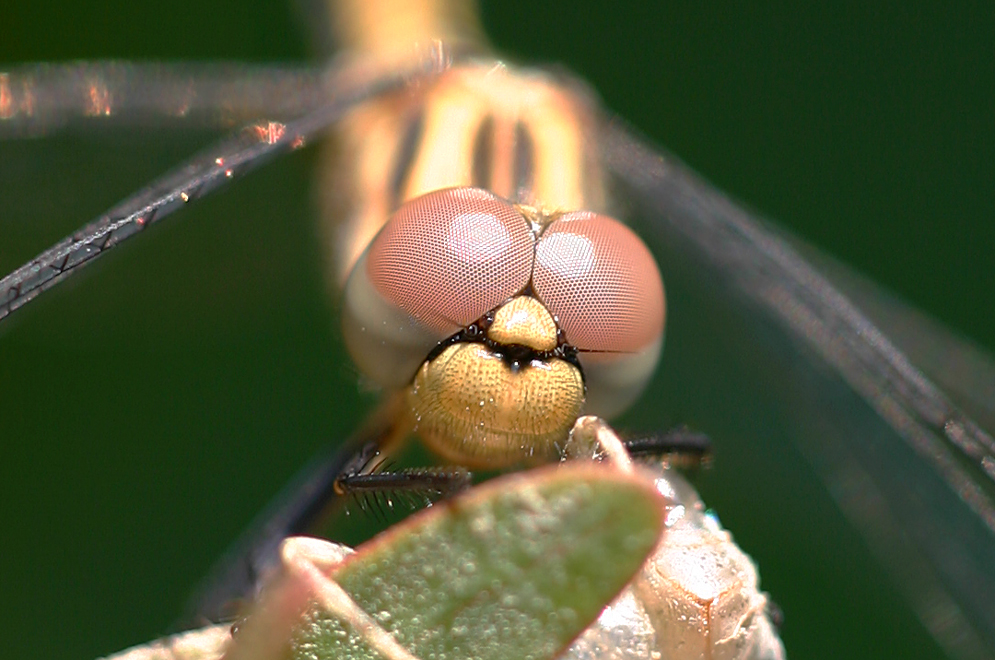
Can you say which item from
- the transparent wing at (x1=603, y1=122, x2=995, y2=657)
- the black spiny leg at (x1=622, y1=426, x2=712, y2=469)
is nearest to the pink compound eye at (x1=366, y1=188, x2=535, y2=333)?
the black spiny leg at (x1=622, y1=426, x2=712, y2=469)

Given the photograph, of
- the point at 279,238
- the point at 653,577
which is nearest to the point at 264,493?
the point at 279,238

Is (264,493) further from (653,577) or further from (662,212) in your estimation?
(653,577)

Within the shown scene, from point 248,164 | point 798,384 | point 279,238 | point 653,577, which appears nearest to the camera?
point 653,577

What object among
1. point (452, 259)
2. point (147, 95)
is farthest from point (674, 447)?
point (147, 95)

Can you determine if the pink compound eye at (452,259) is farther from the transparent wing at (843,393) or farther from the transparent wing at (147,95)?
the transparent wing at (147,95)

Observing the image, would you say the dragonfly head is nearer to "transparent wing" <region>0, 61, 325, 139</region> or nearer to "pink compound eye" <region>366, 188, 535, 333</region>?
"pink compound eye" <region>366, 188, 535, 333</region>

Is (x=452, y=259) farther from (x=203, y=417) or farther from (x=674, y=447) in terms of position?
(x=203, y=417)

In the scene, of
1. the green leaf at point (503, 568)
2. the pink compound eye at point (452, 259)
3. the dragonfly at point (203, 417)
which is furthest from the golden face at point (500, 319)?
the dragonfly at point (203, 417)

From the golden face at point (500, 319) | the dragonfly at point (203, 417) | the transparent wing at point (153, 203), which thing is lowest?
the dragonfly at point (203, 417)
